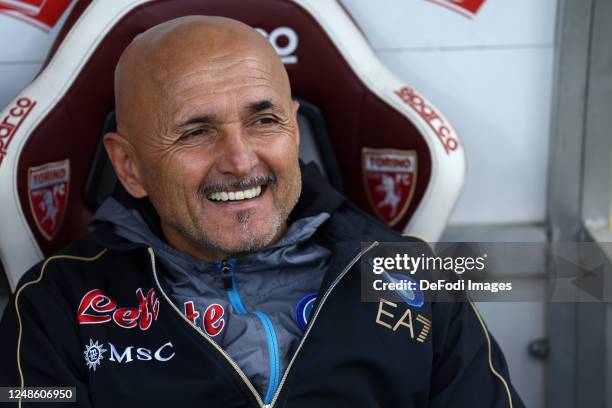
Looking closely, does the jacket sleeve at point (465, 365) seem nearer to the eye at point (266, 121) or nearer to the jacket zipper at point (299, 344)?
the jacket zipper at point (299, 344)

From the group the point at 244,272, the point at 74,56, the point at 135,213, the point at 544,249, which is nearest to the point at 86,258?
the point at 135,213

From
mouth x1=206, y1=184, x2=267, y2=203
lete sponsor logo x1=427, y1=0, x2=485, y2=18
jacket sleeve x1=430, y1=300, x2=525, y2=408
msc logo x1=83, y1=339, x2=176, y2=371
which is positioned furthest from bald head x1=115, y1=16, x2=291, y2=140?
lete sponsor logo x1=427, y1=0, x2=485, y2=18

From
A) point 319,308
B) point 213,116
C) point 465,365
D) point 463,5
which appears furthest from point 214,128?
point 463,5

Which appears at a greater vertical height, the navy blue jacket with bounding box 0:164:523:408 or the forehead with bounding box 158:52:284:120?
the forehead with bounding box 158:52:284:120

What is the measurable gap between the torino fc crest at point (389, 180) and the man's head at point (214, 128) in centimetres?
31

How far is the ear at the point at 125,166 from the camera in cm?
147

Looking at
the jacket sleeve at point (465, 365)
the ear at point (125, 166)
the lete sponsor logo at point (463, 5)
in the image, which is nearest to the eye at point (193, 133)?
the ear at point (125, 166)

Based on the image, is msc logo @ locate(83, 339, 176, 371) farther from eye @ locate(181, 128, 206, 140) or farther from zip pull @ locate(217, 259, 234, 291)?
eye @ locate(181, 128, 206, 140)

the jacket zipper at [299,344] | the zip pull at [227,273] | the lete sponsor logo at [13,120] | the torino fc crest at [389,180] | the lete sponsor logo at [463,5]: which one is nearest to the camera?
the jacket zipper at [299,344]

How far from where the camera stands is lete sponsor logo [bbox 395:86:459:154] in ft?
5.24

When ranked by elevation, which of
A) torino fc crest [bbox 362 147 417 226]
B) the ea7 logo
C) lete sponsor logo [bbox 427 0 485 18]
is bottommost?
the ea7 logo

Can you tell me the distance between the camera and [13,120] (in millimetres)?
1550

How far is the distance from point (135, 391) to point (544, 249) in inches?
41.5

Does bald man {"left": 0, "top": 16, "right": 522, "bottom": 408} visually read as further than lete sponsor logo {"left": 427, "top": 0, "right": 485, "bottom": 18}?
No
